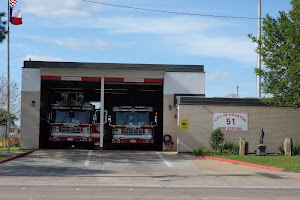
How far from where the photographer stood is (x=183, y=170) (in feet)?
61.6

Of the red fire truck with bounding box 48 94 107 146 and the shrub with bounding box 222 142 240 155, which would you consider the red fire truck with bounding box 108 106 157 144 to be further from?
the shrub with bounding box 222 142 240 155

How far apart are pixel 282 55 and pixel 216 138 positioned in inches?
224

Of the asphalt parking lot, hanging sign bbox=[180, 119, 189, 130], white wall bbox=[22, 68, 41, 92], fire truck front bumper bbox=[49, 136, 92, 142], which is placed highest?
white wall bbox=[22, 68, 41, 92]

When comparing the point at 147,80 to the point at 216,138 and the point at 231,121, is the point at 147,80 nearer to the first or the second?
the point at 231,121

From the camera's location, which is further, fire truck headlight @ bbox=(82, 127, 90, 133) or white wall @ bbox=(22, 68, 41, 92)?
fire truck headlight @ bbox=(82, 127, 90, 133)

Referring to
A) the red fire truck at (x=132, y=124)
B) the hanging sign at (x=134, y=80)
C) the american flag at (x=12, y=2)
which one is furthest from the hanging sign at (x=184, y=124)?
the american flag at (x=12, y=2)

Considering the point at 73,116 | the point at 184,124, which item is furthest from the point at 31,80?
the point at 184,124

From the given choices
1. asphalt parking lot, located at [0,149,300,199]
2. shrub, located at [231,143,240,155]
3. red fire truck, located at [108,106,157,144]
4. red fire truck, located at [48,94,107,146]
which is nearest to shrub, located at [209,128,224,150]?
shrub, located at [231,143,240,155]

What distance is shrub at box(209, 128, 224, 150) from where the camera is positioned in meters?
24.9

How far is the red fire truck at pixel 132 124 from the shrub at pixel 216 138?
5142mm

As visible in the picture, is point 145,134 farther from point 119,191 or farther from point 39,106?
point 119,191

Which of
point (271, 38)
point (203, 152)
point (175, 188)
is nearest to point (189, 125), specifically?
point (203, 152)

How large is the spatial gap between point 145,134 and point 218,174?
12.5m

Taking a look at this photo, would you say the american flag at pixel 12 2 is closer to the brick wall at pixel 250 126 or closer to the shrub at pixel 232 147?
the brick wall at pixel 250 126
